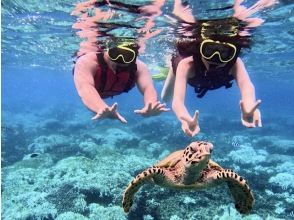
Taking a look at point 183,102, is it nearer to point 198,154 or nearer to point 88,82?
point 198,154

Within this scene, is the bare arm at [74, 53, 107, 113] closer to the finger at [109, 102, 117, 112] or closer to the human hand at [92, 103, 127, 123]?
→ the human hand at [92, 103, 127, 123]

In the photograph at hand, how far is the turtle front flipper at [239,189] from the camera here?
4887mm

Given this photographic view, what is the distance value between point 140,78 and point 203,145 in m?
3.35

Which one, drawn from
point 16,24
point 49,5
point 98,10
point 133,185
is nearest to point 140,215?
point 133,185

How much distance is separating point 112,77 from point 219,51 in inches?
96.6

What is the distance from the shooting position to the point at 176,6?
9688mm

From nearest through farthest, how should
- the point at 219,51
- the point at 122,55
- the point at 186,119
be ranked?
the point at 186,119 < the point at 219,51 < the point at 122,55

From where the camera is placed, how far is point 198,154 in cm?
446

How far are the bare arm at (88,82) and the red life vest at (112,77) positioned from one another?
6.1 inches

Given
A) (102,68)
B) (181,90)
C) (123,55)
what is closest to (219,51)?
(181,90)

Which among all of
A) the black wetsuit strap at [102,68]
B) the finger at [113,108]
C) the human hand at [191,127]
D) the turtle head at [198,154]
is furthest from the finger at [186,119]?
the black wetsuit strap at [102,68]

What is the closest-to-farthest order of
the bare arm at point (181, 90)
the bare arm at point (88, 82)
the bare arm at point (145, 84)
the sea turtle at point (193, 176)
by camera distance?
the sea turtle at point (193, 176), the bare arm at point (181, 90), the bare arm at point (88, 82), the bare arm at point (145, 84)

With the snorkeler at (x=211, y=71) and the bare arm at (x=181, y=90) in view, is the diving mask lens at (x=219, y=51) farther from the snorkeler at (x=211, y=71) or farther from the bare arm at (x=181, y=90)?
the bare arm at (x=181, y=90)

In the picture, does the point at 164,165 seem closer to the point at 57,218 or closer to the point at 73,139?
the point at 57,218
